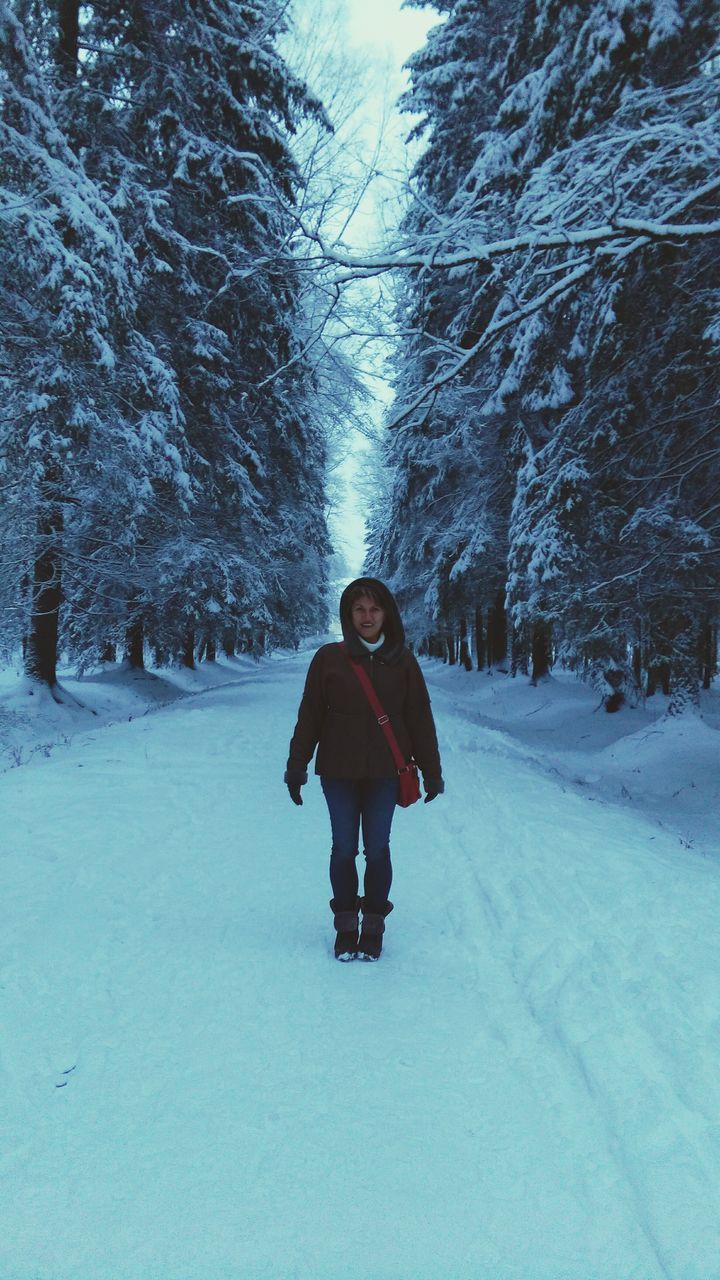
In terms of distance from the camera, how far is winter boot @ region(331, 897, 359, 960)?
372 cm

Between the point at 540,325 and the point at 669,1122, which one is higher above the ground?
the point at 540,325

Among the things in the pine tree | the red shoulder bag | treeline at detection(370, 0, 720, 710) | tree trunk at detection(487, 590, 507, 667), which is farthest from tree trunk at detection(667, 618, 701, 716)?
tree trunk at detection(487, 590, 507, 667)

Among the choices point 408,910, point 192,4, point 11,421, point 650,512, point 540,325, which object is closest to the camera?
point 408,910

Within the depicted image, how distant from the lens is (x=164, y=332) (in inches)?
504

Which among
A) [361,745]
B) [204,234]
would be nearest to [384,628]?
[361,745]

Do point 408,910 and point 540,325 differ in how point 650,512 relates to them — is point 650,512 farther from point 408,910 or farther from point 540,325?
point 408,910

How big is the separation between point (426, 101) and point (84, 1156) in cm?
1561

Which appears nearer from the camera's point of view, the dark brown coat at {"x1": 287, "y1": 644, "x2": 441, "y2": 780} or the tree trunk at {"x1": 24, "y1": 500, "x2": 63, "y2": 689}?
the dark brown coat at {"x1": 287, "y1": 644, "x2": 441, "y2": 780}

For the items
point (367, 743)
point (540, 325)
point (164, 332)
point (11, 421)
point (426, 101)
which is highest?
point (426, 101)

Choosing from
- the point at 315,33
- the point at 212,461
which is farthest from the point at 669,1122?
the point at 212,461

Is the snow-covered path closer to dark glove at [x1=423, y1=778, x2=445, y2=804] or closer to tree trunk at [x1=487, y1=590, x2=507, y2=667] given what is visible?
dark glove at [x1=423, y1=778, x2=445, y2=804]

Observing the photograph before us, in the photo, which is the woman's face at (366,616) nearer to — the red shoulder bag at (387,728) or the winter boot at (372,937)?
the red shoulder bag at (387,728)

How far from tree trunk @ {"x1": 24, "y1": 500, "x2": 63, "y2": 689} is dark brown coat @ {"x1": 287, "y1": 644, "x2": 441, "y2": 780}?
9.17m

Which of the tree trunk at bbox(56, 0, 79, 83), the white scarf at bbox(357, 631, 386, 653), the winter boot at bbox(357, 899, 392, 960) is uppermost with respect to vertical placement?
the tree trunk at bbox(56, 0, 79, 83)
